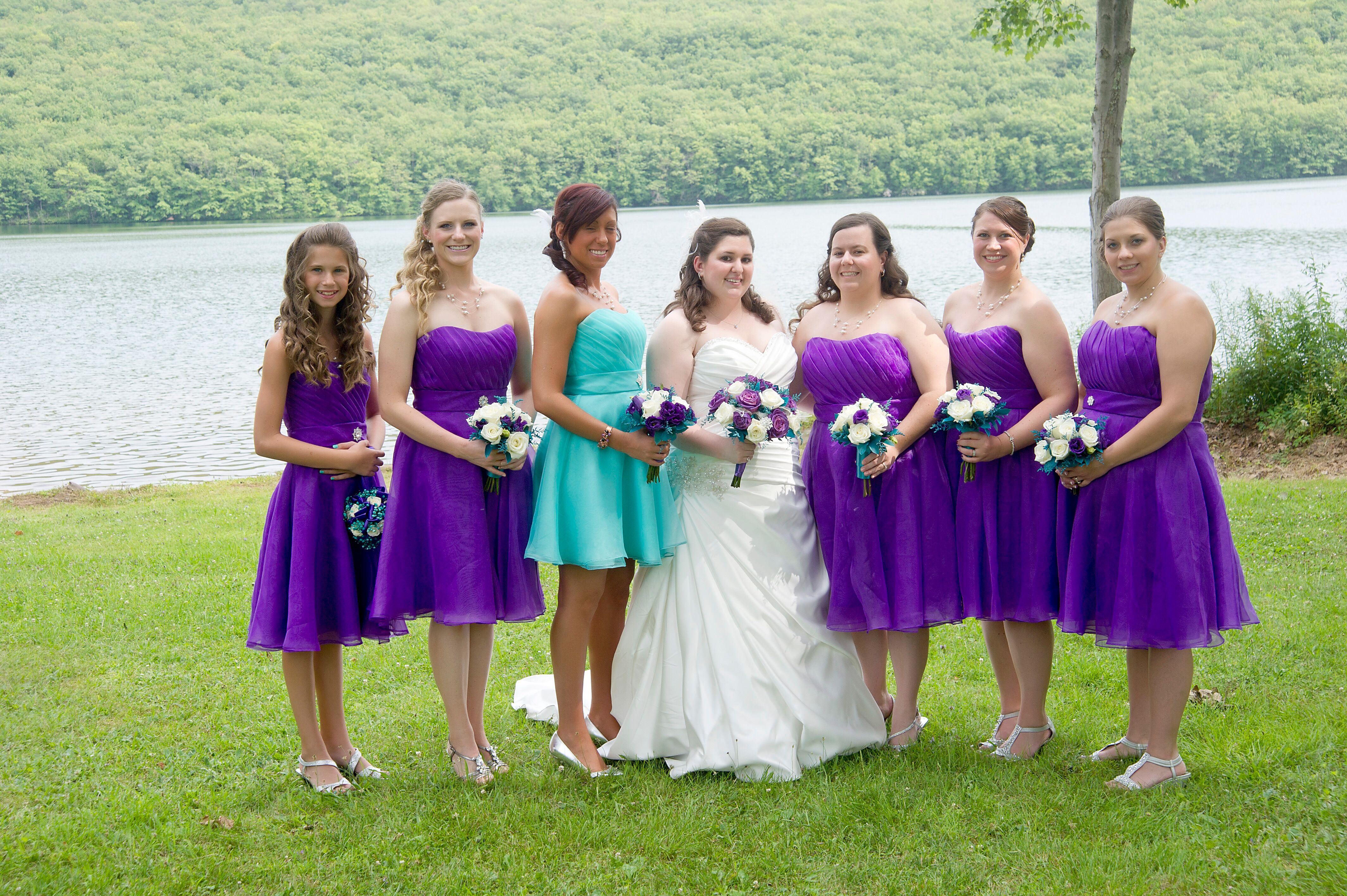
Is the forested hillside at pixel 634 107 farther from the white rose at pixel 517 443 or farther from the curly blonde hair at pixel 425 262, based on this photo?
the white rose at pixel 517 443

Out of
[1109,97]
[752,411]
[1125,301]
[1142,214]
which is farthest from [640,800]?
[1109,97]

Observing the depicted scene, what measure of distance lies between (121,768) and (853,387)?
13.5 ft

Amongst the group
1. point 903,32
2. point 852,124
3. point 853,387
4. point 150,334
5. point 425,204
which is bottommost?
point 150,334

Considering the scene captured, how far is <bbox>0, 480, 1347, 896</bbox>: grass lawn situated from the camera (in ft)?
12.9

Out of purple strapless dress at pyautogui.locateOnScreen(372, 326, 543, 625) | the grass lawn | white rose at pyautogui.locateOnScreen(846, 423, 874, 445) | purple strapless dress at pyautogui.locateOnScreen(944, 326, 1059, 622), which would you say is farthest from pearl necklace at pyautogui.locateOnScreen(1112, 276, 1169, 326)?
purple strapless dress at pyautogui.locateOnScreen(372, 326, 543, 625)

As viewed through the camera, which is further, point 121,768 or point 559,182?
point 559,182

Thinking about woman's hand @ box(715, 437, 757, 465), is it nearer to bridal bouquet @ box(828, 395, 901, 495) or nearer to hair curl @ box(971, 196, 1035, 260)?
bridal bouquet @ box(828, 395, 901, 495)

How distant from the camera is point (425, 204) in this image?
188 inches

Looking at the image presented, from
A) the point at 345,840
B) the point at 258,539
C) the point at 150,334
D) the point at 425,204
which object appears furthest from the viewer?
the point at 150,334

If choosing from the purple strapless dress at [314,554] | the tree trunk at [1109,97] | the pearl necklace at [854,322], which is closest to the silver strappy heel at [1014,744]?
the pearl necklace at [854,322]

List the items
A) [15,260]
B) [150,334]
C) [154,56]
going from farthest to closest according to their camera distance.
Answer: [154,56]
[15,260]
[150,334]

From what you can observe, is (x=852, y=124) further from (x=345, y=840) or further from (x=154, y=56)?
(x=345, y=840)

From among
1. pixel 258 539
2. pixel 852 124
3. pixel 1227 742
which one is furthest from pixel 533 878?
pixel 852 124

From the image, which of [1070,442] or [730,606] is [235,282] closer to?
[730,606]
